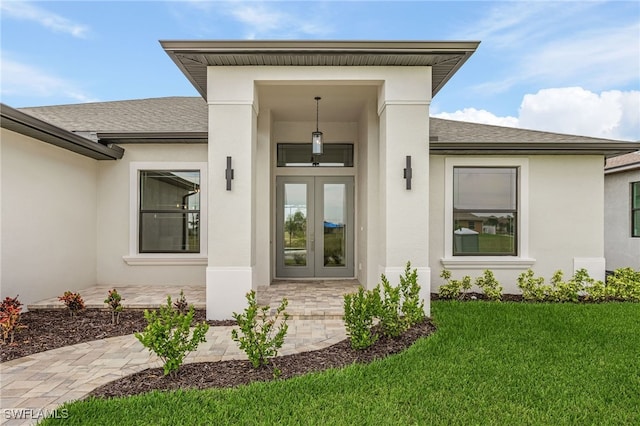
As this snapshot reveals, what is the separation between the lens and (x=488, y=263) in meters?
7.68

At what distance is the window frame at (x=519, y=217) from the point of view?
7695 mm

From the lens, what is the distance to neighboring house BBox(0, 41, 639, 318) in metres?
5.62

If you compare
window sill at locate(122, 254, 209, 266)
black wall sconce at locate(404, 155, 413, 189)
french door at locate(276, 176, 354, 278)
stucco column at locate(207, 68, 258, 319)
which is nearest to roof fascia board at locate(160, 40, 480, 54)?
stucco column at locate(207, 68, 258, 319)

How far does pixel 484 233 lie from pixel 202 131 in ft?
21.2

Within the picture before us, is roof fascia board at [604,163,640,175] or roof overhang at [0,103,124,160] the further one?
roof fascia board at [604,163,640,175]

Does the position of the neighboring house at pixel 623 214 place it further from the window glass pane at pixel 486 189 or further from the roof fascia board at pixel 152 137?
the roof fascia board at pixel 152 137

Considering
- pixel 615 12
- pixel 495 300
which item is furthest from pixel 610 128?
pixel 495 300

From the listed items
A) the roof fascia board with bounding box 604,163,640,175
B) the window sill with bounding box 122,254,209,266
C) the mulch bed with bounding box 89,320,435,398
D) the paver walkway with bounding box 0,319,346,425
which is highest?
the roof fascia board with bounding box 604,163,640,175

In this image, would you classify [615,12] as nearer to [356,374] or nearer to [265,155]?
[265,155]

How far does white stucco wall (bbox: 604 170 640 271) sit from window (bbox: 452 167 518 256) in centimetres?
492

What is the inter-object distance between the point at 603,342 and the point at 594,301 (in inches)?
114

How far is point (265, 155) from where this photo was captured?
25.9 ft

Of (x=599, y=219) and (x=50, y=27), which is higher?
(x=50, y=27)

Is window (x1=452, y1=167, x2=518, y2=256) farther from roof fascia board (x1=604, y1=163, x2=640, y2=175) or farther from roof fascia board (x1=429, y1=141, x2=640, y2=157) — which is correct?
roof fascia board (x1=604, y1=163, x2=640, y2=175)
